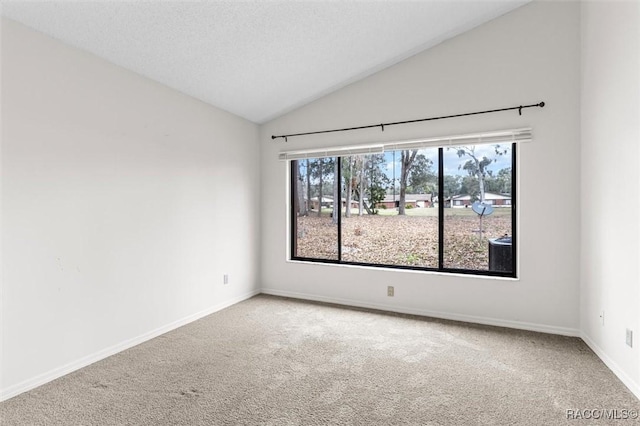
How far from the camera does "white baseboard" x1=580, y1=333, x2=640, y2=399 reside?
6.91 ft

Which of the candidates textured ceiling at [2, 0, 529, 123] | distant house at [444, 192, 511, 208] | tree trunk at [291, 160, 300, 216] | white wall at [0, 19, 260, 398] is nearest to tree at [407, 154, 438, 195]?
distant house at [444, 192, 511, 208]

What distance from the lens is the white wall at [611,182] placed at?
215 cm

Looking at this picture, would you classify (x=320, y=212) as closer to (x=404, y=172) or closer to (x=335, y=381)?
(x=404, y=172)

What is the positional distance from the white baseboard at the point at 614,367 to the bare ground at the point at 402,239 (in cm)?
102

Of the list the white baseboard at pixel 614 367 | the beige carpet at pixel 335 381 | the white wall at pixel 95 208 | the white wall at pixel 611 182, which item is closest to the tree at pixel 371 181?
the beige carpet at pixel 335 381

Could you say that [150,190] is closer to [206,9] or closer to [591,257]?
[206,9]

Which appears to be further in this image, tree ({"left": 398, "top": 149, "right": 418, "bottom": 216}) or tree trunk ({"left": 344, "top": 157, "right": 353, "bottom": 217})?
tree trunk ({"left": 344, "top": 157, "right": 353, "bottom": 217})

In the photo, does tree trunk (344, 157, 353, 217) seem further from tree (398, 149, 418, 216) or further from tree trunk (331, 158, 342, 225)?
tree (398, 149, 418, 216)

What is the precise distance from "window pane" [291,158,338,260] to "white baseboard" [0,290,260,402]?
1.36 m

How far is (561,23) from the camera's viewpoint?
3.03 metres

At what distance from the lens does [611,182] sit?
2434 mm

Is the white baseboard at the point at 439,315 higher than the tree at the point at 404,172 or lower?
lower

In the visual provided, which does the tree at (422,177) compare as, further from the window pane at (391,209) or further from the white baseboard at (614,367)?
the white baseboard at (614,367)

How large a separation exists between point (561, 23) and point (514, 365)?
3054 millimetres
